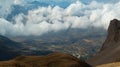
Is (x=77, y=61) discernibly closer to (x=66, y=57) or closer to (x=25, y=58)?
(x=66, y=57)

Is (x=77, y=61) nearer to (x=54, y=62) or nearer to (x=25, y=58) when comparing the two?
(x=54, y=62)

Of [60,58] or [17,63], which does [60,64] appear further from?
[17,63]

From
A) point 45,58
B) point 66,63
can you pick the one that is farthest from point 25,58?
point 66,63

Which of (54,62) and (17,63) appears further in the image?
(54,62)

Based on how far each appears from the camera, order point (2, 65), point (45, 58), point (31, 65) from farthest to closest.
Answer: point (45, 58) → point (31, 65) → point (2, 65)

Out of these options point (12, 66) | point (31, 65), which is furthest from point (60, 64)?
point (12, 66)

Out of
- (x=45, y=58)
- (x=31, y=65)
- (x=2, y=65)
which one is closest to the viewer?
(x=2, y=65)

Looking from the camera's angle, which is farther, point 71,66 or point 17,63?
point 71,66
